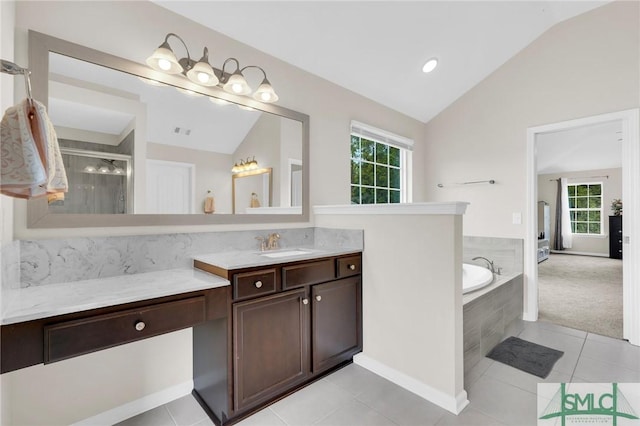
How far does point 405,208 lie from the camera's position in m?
2.04

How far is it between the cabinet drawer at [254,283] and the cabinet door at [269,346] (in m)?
0.05

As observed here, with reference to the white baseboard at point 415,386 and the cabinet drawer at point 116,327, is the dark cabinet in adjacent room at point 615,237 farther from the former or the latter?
the cabinet drawer at point 116,327

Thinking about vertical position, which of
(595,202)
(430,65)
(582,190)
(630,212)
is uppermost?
(430,65)

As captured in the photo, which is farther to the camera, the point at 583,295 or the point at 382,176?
the point at 583,295

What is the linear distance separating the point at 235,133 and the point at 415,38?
185 centimetres

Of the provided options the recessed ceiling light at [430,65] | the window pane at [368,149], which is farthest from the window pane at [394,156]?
the recessed ceiling light at [430,65]

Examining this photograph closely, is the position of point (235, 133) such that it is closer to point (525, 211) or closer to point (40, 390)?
point (40, 390)

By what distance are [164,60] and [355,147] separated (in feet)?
6.85

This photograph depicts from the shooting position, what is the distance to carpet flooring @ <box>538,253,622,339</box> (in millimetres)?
3150

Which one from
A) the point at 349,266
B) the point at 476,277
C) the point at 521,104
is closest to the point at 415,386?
the point at 349,266

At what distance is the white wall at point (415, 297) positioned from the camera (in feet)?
5.98

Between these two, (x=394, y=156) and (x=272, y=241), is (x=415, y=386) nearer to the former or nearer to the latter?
(x=272, y=241)

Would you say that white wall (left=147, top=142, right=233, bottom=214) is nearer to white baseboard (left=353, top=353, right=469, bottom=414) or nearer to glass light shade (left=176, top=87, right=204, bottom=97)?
glass light shade (left=176, top=87, right=204, bottom=97)

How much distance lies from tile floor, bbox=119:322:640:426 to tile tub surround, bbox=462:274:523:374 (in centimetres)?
13
